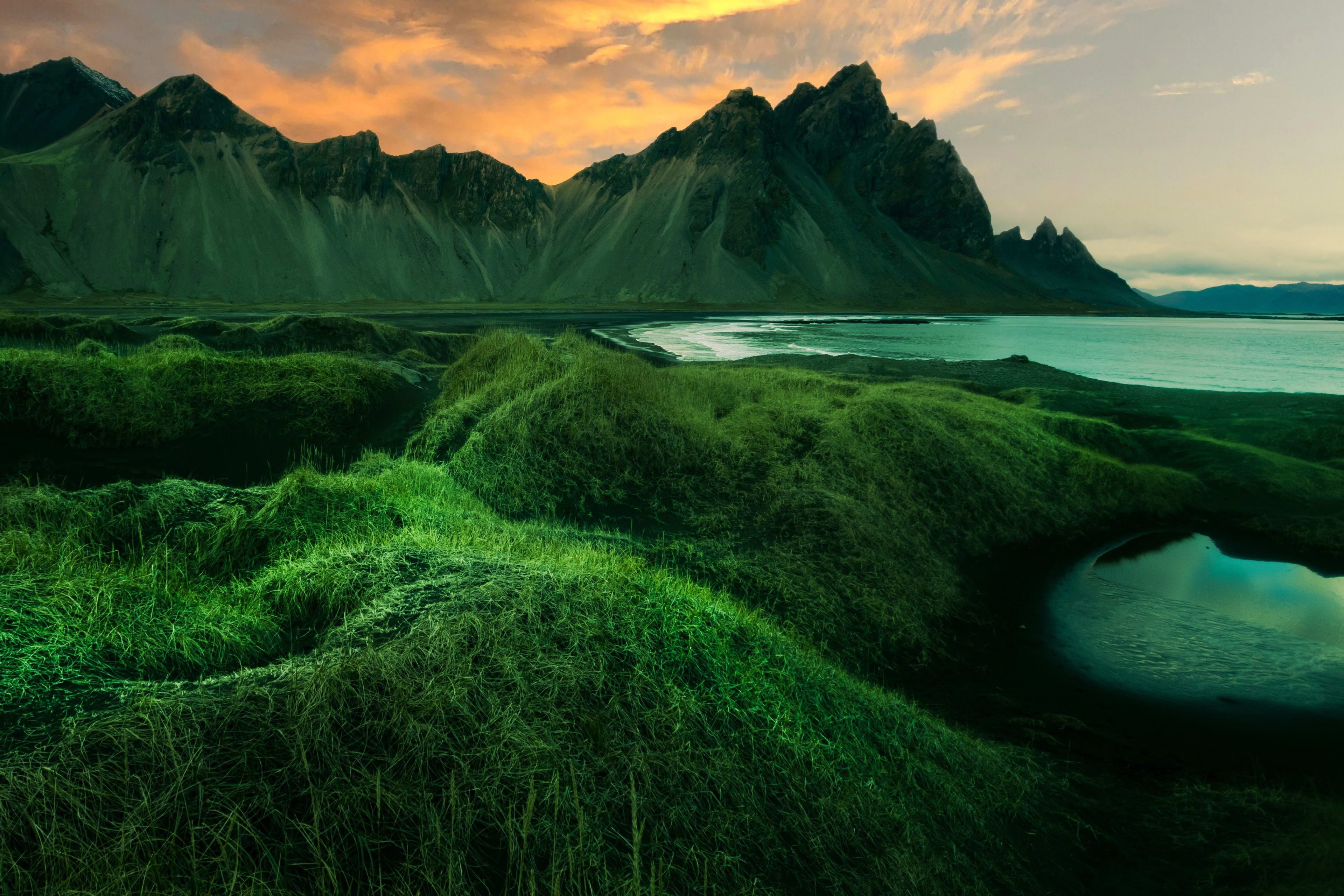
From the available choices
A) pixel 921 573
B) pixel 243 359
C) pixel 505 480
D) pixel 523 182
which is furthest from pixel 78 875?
pixel 523 182

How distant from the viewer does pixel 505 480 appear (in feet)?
28.5

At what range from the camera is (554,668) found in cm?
353

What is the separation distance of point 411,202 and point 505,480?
118 meters

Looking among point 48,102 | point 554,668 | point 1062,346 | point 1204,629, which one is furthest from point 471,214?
point 554,668

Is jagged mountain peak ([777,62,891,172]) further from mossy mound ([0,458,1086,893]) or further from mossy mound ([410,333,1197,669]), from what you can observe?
mossy mound ([0,458,1086,893])

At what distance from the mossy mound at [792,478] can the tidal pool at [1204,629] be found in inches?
50.2

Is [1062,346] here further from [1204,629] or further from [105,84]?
[105,84]

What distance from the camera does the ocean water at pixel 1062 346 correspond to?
119ft

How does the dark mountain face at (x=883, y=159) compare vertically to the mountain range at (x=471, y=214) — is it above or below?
above

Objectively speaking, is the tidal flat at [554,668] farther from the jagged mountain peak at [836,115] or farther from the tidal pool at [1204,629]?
the jagged mountain peak at [836,115]

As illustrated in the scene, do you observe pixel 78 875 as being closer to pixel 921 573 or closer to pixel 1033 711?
pixel 1033 711

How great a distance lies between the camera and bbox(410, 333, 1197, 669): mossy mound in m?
7.31

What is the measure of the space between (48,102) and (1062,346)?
15205 centimetres

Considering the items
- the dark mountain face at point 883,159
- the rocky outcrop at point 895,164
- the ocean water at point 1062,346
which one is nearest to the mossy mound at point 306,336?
the ocean water at point 1062,346
